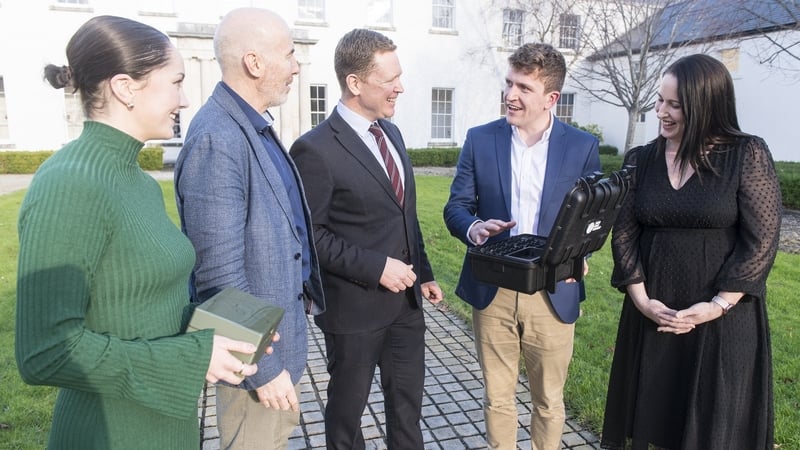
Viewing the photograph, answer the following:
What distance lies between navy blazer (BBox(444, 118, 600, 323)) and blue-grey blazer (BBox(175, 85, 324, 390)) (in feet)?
3.71

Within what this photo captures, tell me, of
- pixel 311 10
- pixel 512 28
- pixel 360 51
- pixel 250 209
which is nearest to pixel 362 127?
pixel 360 51

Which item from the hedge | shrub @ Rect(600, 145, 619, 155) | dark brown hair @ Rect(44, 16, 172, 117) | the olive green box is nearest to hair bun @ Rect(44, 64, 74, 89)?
dark brown hair @ Rect(44, 16, 172, 117)

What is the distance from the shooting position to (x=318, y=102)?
22172 millimetres

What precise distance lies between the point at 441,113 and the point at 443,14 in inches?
159

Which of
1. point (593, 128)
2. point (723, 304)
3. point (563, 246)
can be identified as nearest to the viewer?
point (563, 246)

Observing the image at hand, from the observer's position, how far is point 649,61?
21703 millimetres

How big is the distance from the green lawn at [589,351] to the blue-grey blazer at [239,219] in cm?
235

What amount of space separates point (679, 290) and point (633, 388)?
0.58m

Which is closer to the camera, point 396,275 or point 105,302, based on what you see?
point 105,302

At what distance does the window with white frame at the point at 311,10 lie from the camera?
21.6 metres

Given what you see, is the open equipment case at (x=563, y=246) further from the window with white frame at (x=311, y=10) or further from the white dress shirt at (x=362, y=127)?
the window with white frame at (x=311, y=10)

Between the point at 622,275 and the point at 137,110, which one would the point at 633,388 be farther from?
the point at 137,110

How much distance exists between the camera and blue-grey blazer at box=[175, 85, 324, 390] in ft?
6.03

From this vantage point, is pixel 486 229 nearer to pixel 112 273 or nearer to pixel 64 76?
pixel 112 273
